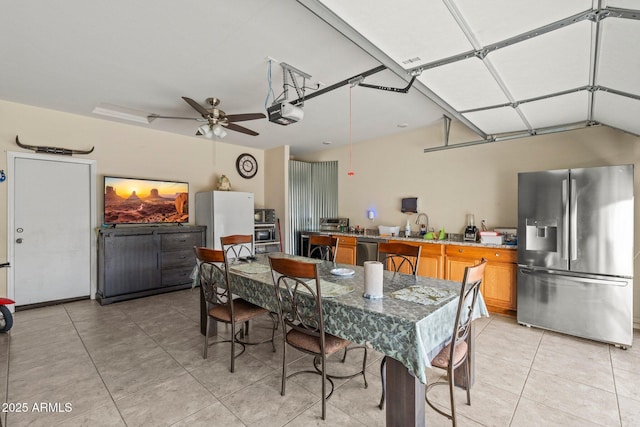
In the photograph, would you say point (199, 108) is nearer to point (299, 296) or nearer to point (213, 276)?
point (213, 276)

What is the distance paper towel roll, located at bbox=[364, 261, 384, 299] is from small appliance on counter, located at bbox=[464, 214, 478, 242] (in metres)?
2.99

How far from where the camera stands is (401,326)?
61.8 inches

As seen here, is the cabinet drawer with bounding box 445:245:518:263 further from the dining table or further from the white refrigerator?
the white refrigerator

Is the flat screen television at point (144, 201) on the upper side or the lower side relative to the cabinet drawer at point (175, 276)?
upper

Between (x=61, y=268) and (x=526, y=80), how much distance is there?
6121 mm

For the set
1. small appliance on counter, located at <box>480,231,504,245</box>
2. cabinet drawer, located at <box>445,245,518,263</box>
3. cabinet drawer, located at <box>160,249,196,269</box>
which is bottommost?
cabinet drawer, located at <box>160,249,196,269</box>

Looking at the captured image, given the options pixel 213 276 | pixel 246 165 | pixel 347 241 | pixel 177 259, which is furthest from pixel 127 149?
pixel 347 241

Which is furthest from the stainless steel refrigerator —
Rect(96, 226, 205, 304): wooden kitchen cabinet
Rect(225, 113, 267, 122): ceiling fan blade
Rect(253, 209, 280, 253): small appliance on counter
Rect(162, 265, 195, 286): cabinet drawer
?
Rect(96, 226, 205, 304): wooden kitchen cabinet

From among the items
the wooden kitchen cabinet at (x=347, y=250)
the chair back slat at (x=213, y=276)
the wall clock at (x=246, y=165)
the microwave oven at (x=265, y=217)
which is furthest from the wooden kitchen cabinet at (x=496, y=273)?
the wall clock at (x=246, y=165)

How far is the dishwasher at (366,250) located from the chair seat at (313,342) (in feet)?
10.0

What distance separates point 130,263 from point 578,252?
5835 millimetres

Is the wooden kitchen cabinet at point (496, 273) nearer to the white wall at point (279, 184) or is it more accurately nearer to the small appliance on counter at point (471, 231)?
the small appliance on counter at point (471, 231)

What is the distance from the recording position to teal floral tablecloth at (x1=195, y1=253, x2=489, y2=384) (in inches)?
60.9

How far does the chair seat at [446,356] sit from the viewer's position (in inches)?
71.7
